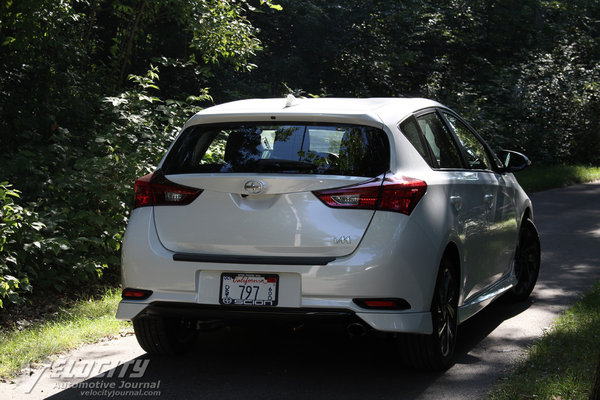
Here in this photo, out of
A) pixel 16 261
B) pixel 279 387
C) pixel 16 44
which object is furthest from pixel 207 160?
pixel 16 44

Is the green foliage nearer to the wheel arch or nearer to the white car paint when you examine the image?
the white car paint

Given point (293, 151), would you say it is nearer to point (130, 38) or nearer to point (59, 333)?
point (59, 333)

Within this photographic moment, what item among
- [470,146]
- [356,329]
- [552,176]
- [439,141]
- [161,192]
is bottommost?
[552,176]

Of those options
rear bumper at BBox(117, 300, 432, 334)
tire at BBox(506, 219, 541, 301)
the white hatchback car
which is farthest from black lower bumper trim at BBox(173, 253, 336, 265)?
tire at BBox(506, 219, 541, 301)

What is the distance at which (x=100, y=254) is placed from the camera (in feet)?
29.9

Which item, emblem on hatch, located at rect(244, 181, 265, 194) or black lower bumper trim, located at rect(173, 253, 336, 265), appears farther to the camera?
emblem on hatch, located at rect(244, 181, 265, 194)

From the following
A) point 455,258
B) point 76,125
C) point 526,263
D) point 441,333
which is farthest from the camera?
point 76,125

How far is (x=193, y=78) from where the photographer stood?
19.4 meters

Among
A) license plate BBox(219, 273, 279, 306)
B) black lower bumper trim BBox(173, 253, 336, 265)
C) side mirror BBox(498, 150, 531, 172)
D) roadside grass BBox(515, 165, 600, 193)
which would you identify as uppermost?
side mirror BBox(498, 150, 531, 172)

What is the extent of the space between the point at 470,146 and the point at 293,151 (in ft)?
7.17

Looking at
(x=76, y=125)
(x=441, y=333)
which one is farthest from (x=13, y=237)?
(x=76, y=125)

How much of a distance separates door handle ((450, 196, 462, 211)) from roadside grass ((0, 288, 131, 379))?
2852 millimetres

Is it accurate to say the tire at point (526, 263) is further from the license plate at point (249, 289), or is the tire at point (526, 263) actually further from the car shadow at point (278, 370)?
the license plate at point (249, 289)

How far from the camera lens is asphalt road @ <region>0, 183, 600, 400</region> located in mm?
5258
